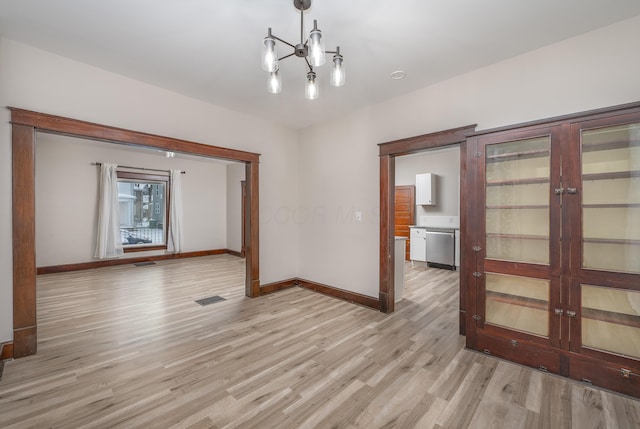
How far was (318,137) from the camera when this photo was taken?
4559 millimetres

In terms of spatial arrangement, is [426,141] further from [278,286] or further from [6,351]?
[6,351]

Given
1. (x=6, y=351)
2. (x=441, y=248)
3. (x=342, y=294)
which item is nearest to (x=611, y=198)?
(x=342, y=294)

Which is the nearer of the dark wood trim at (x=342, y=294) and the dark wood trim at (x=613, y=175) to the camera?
the dark wood trim at (x=613, y=175)

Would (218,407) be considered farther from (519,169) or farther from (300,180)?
(300,180)

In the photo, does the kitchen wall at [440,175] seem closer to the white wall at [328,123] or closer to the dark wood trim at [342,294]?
the white wall at [328,123]

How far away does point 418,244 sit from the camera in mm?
6633

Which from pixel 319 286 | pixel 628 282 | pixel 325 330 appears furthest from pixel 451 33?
pixel 319 286

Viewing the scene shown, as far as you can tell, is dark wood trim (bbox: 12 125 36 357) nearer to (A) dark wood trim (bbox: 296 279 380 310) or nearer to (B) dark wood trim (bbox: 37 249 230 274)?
(A) dark wood trim (bbox: 296 279 380 310)

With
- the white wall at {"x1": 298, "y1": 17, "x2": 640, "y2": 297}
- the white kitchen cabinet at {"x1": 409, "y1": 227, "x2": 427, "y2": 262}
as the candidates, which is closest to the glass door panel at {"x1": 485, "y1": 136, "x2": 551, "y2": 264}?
the white wall at {"x1": 298, "y1": 17, "x2": 640, "y2": 297}

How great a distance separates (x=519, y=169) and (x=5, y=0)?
432cm

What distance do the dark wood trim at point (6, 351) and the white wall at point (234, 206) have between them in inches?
216

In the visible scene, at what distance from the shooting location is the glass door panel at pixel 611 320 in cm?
198

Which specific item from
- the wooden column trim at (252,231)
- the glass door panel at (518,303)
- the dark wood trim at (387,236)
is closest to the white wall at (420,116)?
the dark wood trim at (387,236)

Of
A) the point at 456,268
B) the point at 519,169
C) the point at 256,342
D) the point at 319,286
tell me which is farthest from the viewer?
the point at 456,268
